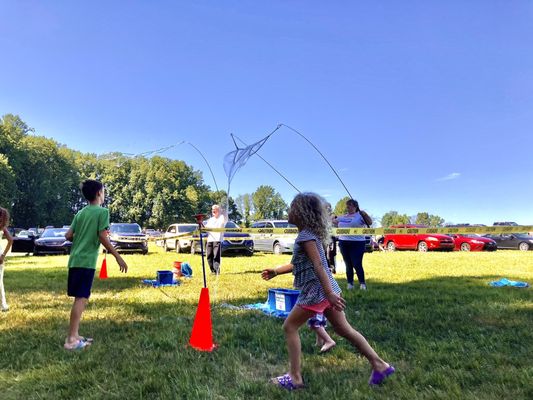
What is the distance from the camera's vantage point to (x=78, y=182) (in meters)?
75.7

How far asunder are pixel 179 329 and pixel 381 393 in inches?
115

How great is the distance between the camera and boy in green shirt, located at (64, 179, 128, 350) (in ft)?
15.5

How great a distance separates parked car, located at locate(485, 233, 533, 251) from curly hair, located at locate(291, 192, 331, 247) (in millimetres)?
28021

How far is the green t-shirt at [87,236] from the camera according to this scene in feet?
15.6

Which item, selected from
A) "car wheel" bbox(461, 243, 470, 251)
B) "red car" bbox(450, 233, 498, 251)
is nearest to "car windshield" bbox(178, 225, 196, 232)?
"red car" bbox(450, 233, 498, 251)

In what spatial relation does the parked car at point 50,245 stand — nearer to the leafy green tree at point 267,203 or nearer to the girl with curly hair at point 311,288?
the girl with curly hair at point 311,288

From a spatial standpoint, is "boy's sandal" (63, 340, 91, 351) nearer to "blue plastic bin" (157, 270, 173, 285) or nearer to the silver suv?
"blue plastic bin" (157, 270, 173, 285)

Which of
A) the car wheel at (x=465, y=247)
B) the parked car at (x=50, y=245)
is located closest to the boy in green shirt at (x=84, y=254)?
the parked car at (x=50, y=245)

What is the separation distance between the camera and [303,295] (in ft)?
11.5

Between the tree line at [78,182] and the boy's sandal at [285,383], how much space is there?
60.1 meters

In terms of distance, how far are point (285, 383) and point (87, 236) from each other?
2807mm

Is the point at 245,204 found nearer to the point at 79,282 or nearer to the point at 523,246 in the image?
the point at 523,246

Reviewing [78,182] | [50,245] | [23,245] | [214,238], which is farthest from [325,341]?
[78,182]

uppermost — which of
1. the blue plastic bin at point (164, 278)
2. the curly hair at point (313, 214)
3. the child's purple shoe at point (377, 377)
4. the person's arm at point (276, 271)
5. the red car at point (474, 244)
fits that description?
the curly hair at point (313, 214)
